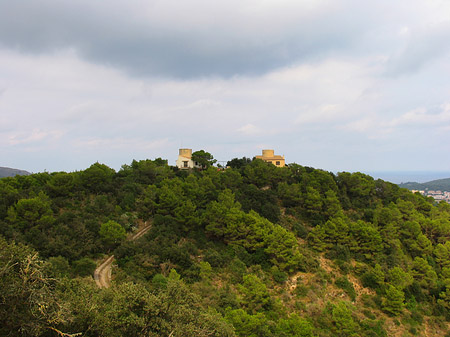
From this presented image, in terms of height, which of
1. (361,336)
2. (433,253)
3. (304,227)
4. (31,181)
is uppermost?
(31,181)

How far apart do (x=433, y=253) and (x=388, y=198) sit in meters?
11.4

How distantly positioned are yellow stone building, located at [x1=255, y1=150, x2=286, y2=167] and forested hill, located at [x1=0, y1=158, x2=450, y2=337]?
10308 mm

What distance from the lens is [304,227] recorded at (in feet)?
110

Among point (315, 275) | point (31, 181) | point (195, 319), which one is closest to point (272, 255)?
point (315, 275)

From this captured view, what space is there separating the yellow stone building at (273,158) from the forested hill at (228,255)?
10.3 meters

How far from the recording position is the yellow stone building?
4938cm

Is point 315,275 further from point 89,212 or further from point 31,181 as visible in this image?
point 31,181

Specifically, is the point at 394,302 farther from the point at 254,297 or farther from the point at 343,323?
the point at 254,297

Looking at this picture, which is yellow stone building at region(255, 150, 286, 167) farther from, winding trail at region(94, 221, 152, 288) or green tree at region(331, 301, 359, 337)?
green tree at region(331, 301, 359, 337)

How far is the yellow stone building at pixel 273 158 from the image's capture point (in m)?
49.4

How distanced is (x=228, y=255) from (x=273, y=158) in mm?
27648

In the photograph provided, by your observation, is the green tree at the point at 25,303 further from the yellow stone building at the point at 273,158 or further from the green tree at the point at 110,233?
the yellow stone building at the point at 273,158

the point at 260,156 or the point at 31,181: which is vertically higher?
the point at 260,156

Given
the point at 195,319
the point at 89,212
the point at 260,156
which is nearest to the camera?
the point at 195,319
